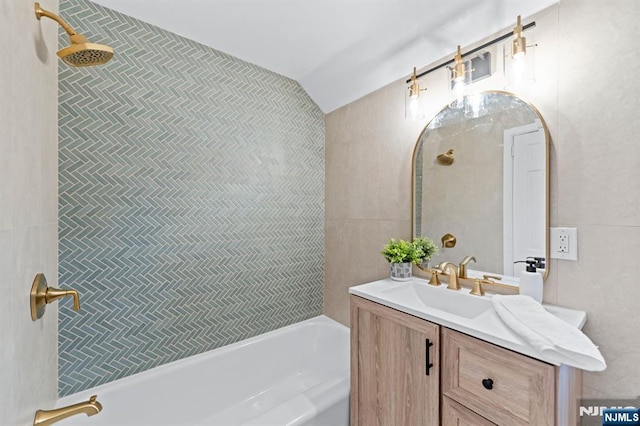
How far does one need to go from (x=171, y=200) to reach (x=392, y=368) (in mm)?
1593

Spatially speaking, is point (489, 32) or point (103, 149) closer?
point (489, 32)

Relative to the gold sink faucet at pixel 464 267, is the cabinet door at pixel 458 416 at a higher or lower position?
lower

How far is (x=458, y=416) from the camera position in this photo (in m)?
1.05

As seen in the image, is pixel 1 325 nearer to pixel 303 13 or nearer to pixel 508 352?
pixel 508 352

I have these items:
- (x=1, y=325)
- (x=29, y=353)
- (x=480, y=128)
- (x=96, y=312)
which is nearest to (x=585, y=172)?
(x=480, y=128)

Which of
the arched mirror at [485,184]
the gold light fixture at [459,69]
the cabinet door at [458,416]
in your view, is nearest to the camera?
the cabinet door at [458,416]

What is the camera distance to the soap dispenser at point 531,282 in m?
1.21

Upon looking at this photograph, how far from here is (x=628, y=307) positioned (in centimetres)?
105

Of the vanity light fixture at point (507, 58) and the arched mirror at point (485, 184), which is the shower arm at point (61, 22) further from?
the arched mirror at point (485, 184)

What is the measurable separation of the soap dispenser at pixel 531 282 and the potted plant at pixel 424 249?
1.60 ft

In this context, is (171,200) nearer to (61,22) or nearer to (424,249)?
(61,22)

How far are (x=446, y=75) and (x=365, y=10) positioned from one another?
1.94 ft

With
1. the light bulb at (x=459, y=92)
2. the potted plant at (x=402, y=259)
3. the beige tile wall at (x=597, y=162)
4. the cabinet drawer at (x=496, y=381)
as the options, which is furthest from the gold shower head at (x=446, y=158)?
the cabinet drawer at (x=496, y=381)

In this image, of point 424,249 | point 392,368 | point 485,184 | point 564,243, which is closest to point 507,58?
point 485,184
